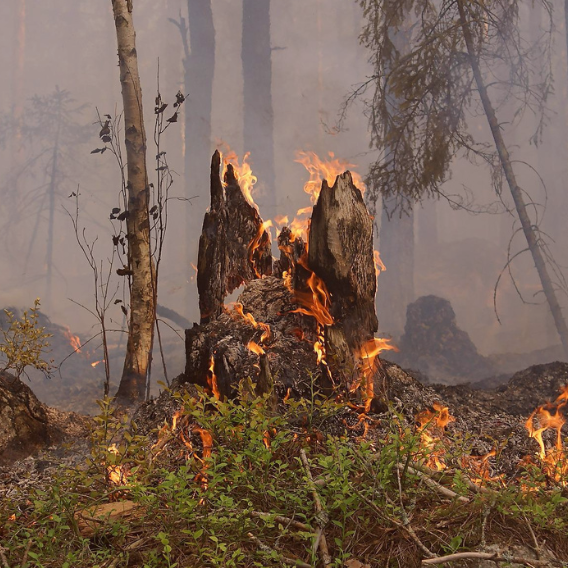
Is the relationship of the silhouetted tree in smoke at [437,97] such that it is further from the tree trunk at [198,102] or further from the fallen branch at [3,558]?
the tree trunk at [198,102]

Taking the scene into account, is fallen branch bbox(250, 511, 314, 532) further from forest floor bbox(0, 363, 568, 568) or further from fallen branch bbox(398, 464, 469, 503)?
fallen branch bbox(398, 464, 469, 503)

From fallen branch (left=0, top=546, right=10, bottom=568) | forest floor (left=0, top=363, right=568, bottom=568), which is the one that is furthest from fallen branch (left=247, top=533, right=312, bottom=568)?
fallen branch (left=0, top=546, right=10, bottom=568)

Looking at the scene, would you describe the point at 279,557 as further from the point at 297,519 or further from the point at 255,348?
the point at 255,348

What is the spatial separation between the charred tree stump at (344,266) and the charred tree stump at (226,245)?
3.53 feet

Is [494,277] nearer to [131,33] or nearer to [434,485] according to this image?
[131,33]

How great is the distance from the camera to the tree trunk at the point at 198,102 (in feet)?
65.4

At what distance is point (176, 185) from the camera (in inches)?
852

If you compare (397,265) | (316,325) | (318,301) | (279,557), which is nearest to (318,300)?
(318,301)

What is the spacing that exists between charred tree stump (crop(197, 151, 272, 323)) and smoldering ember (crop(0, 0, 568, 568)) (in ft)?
0.09

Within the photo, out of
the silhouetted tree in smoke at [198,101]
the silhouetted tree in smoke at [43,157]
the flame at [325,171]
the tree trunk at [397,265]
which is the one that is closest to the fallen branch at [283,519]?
the flame at [325,171]

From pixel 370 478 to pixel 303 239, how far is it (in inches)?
121

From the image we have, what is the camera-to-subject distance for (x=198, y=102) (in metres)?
20.9

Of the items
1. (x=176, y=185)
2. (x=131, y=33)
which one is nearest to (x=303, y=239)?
(x=131, y=33)

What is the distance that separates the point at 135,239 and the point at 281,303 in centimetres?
241
